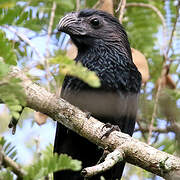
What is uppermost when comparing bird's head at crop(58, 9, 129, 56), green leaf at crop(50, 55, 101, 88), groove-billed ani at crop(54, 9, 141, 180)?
green leaf at crop(50, 55, 101, 88)

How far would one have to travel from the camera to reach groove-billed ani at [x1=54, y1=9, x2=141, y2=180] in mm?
3803

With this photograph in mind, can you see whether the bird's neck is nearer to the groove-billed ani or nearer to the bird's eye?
the groove-billed ani

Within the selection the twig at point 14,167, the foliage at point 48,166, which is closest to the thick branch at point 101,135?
the twig at point 14,167

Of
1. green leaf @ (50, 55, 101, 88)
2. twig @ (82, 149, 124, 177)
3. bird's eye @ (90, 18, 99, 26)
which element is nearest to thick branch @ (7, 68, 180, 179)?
twig @ (82, 149, 124, 177)

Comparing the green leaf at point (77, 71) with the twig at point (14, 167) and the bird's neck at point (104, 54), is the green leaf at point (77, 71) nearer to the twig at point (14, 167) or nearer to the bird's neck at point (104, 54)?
the twig at point (14, 167)

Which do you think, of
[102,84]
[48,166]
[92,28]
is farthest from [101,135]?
[92,28]

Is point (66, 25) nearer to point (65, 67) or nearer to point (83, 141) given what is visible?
point (83, 141)

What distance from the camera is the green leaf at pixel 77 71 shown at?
6.11 feet

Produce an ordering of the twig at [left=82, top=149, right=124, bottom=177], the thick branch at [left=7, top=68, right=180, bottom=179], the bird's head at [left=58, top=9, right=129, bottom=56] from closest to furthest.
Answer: the twig at [left=82, top=149, right=124, bottom=177], the thick branch at [left=7, top=68, right=180, bottom=179], the bird's head at [left=58, top=9, right=129, bottom=56]

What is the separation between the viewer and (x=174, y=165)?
9.04 ft

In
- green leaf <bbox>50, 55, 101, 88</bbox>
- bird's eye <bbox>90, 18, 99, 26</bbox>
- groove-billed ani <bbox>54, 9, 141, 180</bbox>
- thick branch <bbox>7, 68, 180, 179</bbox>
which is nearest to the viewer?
green leaf <bbox>50, 55, 101, 88</bbox>

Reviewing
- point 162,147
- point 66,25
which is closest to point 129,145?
point 162,147

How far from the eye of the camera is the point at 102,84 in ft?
12.4

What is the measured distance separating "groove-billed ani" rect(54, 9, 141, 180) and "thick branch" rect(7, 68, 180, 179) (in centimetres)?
63
